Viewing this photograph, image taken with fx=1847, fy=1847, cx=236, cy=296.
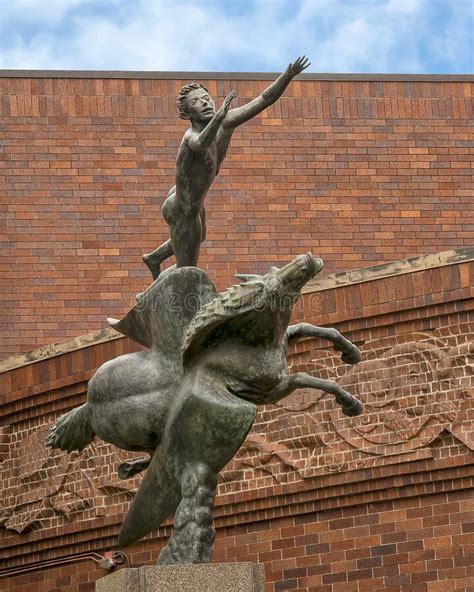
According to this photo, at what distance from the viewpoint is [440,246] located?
24500 mm

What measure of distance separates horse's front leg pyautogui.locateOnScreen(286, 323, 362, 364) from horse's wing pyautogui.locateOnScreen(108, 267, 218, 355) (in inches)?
19.0

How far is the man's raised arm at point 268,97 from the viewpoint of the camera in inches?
382

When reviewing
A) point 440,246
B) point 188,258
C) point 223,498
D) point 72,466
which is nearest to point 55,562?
point 72,466

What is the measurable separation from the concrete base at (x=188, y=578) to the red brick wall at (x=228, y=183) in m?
15.0

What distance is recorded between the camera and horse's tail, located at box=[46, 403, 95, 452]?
9.68 m

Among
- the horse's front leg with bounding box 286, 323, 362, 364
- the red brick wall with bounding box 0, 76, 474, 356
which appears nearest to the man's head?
the horse's front leg with bounding box 286, 323, 362, 364

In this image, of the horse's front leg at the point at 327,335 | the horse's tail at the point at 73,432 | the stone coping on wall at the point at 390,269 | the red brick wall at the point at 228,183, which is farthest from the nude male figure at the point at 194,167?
the red brick wall at the point at 228,183

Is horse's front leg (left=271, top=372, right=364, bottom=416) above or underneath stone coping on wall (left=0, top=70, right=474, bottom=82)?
underneath

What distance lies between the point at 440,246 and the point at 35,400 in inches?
278

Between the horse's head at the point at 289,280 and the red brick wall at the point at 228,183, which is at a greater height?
the red brick wall at the point at 228,183

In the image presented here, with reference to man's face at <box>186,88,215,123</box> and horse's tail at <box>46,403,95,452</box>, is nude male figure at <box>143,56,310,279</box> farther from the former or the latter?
horse's tail at <box>46,403,95,452</box>

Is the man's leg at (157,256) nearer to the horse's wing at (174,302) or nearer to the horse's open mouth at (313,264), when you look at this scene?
the horse's wing at (174,302)

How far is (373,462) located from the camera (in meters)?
17.2

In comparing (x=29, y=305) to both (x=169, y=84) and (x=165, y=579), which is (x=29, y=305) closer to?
(x=169, y=84)
